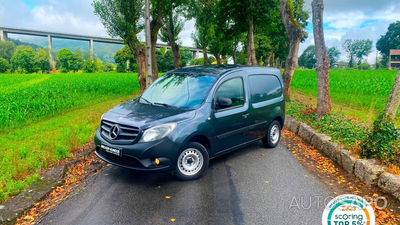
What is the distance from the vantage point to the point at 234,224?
10.9 ft

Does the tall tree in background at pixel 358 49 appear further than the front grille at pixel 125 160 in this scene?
Yes

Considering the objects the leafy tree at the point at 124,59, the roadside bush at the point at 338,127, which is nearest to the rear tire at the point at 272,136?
the roadside bush at the point at 338,127

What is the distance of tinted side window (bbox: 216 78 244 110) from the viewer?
528 centimetres

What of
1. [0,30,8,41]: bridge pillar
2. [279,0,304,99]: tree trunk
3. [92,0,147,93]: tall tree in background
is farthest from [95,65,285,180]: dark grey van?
[0,30,8,41]: bridge pillar

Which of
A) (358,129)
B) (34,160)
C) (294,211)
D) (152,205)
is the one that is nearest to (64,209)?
(152,205)

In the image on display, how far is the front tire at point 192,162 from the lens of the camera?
178 inches

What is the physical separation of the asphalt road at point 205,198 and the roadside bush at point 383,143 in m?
1.15

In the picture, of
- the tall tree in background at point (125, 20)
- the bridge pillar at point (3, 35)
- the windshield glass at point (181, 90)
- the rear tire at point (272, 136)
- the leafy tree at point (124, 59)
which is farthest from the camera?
the bridge pillar at point (3, 35)

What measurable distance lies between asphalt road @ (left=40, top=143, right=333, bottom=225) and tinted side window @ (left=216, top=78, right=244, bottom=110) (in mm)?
1333

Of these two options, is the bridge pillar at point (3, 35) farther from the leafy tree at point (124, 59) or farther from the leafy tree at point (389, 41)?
the leafy tree at point (389, 41)

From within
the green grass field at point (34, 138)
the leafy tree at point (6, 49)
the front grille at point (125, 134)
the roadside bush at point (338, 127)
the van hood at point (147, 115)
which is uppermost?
the leafy tree at point (6, 49)

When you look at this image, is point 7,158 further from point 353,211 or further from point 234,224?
point 353,211

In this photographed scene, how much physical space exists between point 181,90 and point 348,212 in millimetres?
3447

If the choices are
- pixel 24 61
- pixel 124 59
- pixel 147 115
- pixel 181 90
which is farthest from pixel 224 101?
pixel 24 61
